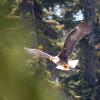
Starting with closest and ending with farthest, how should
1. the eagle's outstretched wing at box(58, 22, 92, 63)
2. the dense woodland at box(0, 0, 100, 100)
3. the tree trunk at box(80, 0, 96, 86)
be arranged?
the dense woodland at box(0, 0, 100, 100) → the eagle's outstretched wing at box(58, 22, 92, 63) → the tree trunk at box(80, 0, 96, 86)

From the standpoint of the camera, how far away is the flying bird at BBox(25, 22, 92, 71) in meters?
14.7

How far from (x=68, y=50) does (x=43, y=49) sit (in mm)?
5108

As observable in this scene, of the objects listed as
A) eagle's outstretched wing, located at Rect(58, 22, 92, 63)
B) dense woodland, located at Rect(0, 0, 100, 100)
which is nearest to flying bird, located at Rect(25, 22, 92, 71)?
eagle's outstretched wing, located at Rect(58, 22, 92, 63)

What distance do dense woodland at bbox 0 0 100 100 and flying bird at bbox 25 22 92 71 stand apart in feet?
1.41

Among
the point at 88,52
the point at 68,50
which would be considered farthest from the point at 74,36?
the point at 88,52

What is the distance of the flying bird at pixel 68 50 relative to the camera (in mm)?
14664

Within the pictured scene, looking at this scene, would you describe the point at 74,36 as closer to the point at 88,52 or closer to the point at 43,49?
the point at 43,49

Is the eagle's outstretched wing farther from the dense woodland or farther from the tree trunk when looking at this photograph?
the tree trunk

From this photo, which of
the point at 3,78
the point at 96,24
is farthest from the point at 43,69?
the point at 96,24

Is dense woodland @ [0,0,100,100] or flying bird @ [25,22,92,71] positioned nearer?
dense woodland @ [0,0,100,100]

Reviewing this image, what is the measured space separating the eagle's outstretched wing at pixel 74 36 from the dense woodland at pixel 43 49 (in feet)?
3.19

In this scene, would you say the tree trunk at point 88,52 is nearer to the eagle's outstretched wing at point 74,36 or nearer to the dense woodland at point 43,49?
the dense woodland at point 43,49

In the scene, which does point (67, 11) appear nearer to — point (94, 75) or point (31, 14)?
point (94, 75)

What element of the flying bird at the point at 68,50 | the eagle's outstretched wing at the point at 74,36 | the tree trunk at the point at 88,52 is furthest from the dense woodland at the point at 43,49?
the eagle's outstretched wing at the point at 74,36
